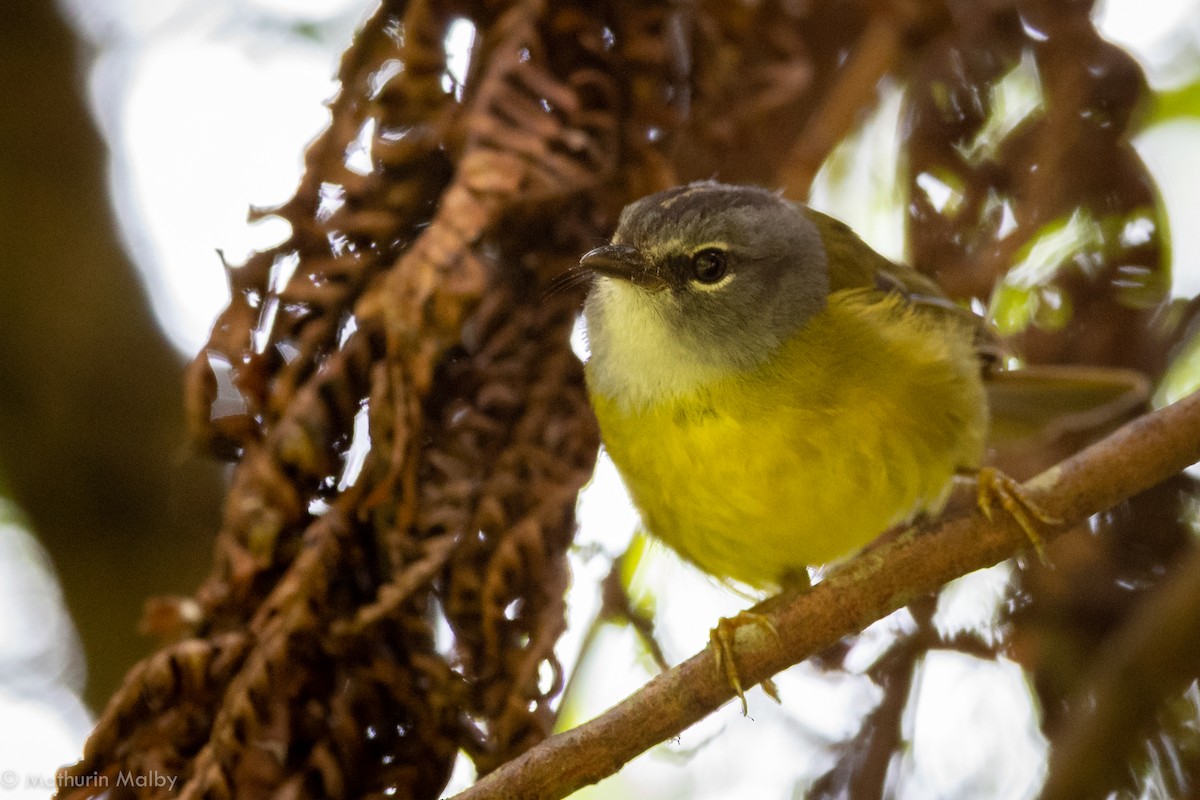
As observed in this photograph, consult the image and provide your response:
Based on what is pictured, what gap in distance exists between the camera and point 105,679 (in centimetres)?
322

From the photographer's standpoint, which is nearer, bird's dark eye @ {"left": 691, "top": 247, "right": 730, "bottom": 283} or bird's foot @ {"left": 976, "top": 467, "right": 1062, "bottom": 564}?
bird's foot @ {"left": 976, "top": 467, "right": 1062, "bottom": 564}

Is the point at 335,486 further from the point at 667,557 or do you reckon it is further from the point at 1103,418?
the point at 1103,418

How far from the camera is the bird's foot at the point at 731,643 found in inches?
86.4

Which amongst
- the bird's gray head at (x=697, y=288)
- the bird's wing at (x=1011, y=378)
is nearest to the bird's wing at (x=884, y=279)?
the bird's wing at (x=1011, y=378)

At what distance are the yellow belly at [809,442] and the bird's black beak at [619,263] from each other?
0.30 meters

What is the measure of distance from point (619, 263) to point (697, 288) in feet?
1.17

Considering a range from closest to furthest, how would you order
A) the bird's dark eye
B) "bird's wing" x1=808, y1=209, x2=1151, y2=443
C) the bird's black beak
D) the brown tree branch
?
the brown tree branch, the bird's black beak, the bird's dark eye, "bird's wing" x1=808, y1=209, x2=1151, y2=443

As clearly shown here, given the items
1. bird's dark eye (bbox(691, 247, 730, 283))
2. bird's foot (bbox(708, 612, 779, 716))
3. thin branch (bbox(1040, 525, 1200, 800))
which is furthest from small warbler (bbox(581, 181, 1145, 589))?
thin branch (bbox(1040, 525, 1200, 800))

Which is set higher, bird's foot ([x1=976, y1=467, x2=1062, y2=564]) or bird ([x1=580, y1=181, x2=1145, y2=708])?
bird ([x1=580, y1=181, x2=1145, y2=708])

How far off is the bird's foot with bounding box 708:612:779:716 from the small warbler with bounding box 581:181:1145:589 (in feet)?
0.52

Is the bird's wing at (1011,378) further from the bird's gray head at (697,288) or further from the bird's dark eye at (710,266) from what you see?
the bird's dark eye at (710,266)

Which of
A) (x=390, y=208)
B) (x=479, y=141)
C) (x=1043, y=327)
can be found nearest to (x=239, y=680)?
(x=390, y=208)

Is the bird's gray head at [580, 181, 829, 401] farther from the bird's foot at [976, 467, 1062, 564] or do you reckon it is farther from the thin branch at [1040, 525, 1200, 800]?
the thin branch at [1040, 525, 1200, 800]

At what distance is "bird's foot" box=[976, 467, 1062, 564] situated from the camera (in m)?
2.29
